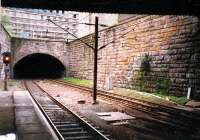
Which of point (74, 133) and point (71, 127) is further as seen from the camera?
point (71, 127)

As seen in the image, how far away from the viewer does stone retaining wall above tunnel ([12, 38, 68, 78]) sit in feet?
116

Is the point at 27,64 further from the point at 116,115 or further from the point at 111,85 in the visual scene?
the point at 116,115

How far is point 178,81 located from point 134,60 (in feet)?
15.9

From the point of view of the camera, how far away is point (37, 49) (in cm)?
3625

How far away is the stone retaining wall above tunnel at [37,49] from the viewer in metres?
35.3

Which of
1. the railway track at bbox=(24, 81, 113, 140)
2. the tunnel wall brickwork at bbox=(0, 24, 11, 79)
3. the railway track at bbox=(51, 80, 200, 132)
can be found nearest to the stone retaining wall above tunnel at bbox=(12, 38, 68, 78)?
the tunnel wall brickwork at bbox=(0, 24, 11, 79)

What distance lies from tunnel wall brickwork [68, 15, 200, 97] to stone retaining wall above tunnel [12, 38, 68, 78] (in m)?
12.3

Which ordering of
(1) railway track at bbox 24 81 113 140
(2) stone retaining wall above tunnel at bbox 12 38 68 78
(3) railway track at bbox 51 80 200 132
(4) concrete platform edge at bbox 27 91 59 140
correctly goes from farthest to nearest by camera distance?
(2) stone retaining wall above tunnel at bbox 12 38 68 78
(3) railway track at bbox 51 80 200 132
(4) concrete platform edge at bbox 27 91 59 140
(1) railway track at bbox 24 81 113 140

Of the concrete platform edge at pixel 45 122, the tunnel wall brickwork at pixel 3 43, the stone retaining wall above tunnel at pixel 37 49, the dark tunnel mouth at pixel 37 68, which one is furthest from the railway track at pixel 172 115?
the dark tunnel mouth at pixel 37 68

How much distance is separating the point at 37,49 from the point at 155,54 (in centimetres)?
2112

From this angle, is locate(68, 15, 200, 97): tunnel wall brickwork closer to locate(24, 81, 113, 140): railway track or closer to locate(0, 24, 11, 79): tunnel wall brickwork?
locate(24, 81, 113, 140): railway track

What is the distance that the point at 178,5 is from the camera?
11.7 m

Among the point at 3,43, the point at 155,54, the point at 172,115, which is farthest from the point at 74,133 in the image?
the point at 3,43

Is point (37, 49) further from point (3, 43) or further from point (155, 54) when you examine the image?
point (155, 54)
